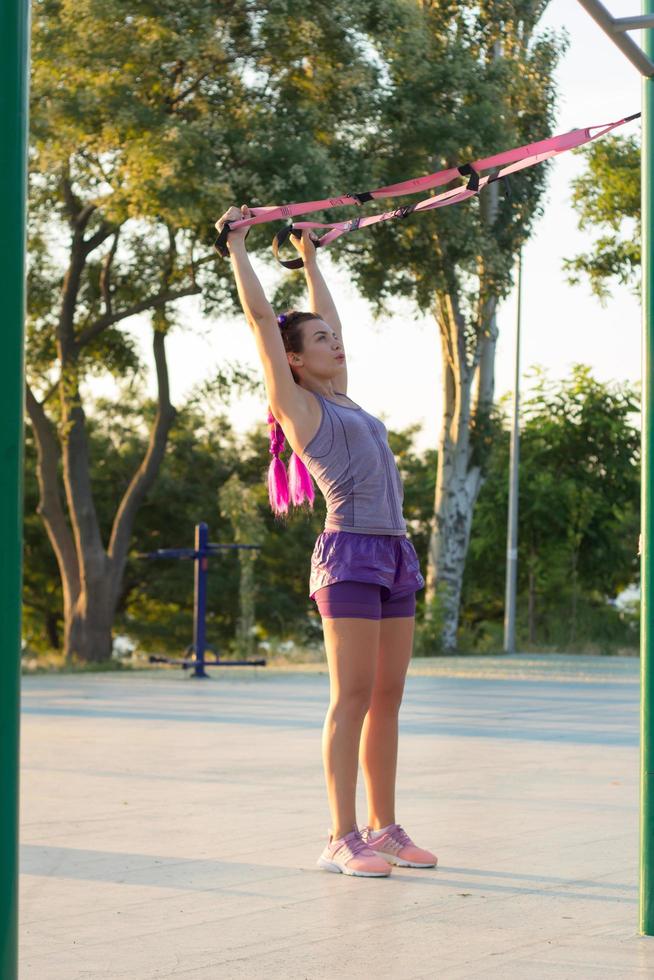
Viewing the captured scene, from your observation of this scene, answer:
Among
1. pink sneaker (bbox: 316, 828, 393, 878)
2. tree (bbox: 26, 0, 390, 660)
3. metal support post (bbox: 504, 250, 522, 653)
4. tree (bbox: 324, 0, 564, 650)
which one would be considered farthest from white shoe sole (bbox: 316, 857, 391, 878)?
metal support post (bbox: 504, 250, 522, 653)

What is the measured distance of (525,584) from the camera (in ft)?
107

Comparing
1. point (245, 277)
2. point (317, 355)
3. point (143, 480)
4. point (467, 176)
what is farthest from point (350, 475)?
point (143, 480)

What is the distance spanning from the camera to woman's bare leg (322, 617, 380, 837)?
208 inches

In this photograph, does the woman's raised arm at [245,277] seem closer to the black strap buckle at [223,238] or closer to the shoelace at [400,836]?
the black strap buckle at [223,238]

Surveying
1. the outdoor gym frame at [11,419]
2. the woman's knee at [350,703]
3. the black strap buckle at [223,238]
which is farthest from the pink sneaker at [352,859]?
the outdoor gym frame at [11,419]

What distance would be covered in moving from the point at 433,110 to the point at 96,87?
492 cm

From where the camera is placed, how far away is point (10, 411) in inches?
106

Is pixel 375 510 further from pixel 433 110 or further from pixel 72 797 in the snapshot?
pixel 433 110

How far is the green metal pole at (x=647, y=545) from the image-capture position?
4250 mm

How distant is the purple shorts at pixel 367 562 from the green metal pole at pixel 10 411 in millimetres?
2586

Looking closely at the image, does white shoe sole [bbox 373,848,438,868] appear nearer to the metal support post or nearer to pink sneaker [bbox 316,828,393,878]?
pink sneaker [bbox 316,828,393,878]

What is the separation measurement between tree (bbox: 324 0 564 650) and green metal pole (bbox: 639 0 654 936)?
17.0 m

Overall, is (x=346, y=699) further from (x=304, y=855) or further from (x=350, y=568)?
(x=304, y=855)

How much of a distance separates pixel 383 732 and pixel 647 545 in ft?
5.16
